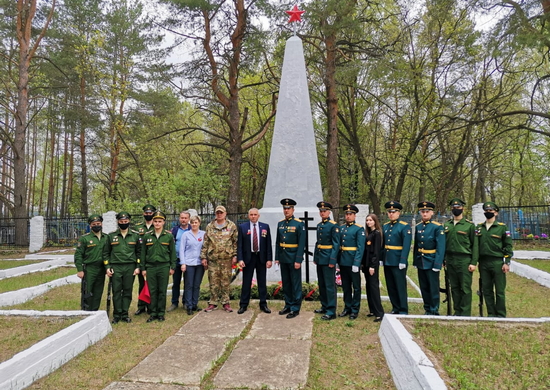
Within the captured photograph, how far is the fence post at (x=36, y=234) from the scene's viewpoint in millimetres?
14578

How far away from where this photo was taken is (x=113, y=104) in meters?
19.7

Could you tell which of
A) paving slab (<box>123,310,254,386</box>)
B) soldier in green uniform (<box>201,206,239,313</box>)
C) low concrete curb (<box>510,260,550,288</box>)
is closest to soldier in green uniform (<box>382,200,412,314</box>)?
paving slab (<box>123,310,254,386</box>)

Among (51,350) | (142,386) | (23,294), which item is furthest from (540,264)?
(23,294)

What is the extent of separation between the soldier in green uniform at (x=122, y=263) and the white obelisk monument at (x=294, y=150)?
112 inches

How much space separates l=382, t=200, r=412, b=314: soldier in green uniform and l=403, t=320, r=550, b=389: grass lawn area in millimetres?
780

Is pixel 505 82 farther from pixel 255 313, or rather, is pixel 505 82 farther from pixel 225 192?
pixel 255 313

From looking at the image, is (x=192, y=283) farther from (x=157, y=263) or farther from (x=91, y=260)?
(x=91, y=260)

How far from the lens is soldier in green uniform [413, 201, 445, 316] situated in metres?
4.71

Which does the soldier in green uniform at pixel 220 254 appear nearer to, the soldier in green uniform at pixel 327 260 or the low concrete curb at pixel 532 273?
the soldier in green uniform at pixel 327 260

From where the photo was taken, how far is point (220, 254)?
530cm

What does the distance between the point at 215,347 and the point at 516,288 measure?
6.12 m

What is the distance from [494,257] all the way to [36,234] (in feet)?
51.4

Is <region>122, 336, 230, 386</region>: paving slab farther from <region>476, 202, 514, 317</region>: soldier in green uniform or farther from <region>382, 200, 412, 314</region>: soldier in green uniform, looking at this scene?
<region>476, 202, 514, 317</region>: soldier in green uniform

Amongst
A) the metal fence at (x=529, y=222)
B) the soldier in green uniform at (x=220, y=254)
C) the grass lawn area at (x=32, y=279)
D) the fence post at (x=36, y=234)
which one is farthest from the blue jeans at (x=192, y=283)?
the metal fence at (x=529, y=222)
